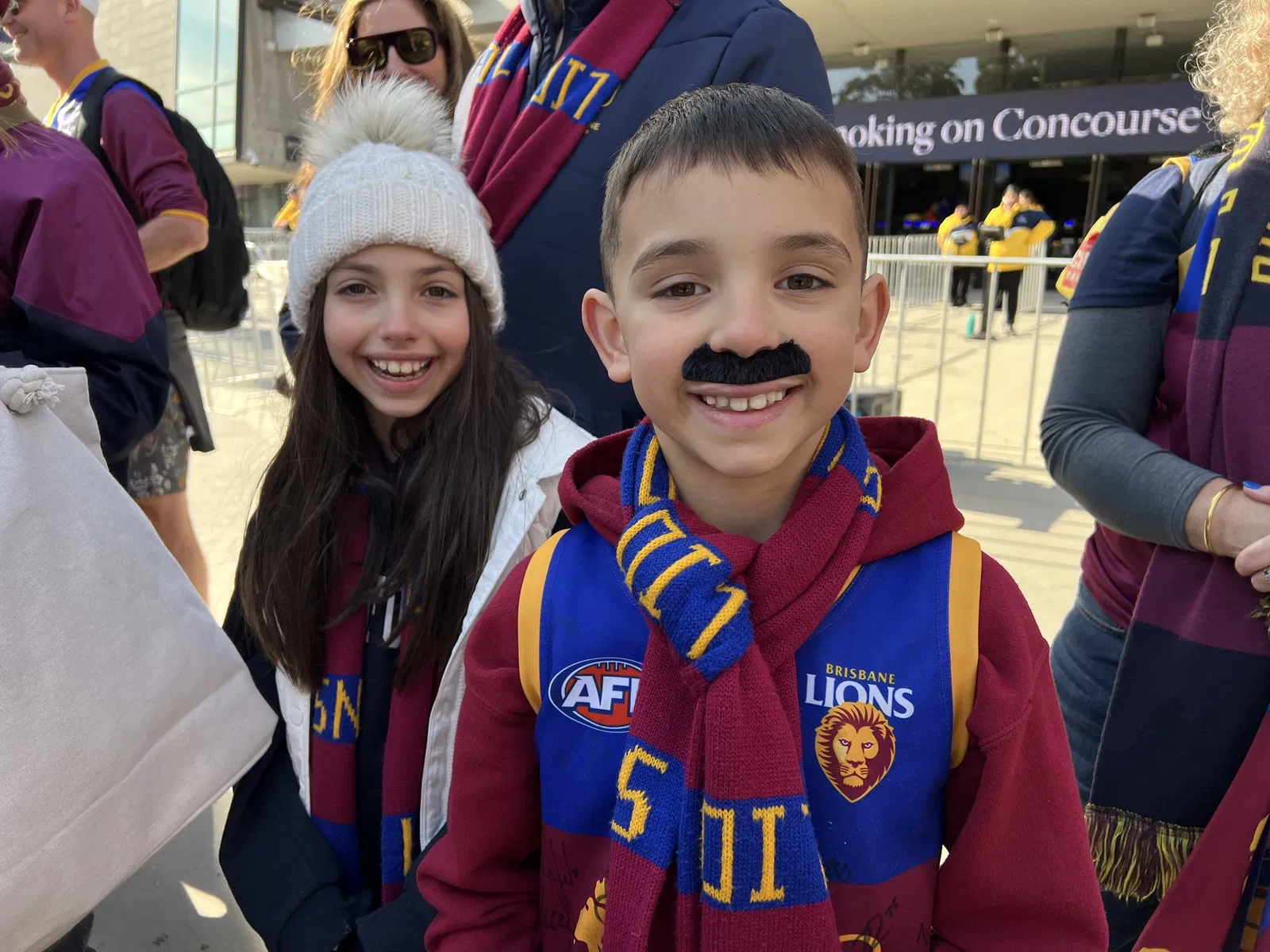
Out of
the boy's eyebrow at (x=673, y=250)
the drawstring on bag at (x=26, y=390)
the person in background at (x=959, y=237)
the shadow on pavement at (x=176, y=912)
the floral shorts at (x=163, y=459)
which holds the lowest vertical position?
the shadow on pavement at (x=176, y=912)

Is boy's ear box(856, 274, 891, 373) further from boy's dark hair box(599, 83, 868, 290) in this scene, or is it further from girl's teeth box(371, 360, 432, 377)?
girl's teeth box(371, 360, 432, 377)

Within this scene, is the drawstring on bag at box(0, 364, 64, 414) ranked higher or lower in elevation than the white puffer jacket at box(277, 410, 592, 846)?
higher

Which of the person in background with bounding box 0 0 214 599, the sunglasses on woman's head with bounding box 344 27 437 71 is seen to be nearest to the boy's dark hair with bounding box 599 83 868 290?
the sunglasses on woman's head with bounding box 344 27 437 71

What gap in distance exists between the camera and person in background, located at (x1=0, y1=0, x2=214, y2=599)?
2.74 metres

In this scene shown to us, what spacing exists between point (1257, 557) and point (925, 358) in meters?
9.52

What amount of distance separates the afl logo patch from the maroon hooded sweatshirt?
81 millimetres

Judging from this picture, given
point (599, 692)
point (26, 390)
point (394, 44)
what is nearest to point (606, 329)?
point (599, 692)

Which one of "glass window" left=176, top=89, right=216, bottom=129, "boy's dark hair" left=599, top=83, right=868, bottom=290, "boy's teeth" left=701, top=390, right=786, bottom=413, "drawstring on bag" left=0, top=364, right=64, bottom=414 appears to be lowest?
"drawstring on bag" left=0, top=364, right=64, bottom=414

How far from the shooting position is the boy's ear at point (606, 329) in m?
1.20

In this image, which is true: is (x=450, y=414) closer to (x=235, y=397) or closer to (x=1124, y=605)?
(x=1124, y=605)

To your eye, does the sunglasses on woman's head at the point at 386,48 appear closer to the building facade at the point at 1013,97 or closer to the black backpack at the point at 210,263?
the black backpack at the point at 210,263

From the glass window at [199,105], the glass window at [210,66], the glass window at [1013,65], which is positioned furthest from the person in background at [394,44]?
the glass window at [199,105]

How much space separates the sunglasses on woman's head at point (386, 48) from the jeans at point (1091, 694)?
1971mm

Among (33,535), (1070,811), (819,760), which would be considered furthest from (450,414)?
(1070,811)
